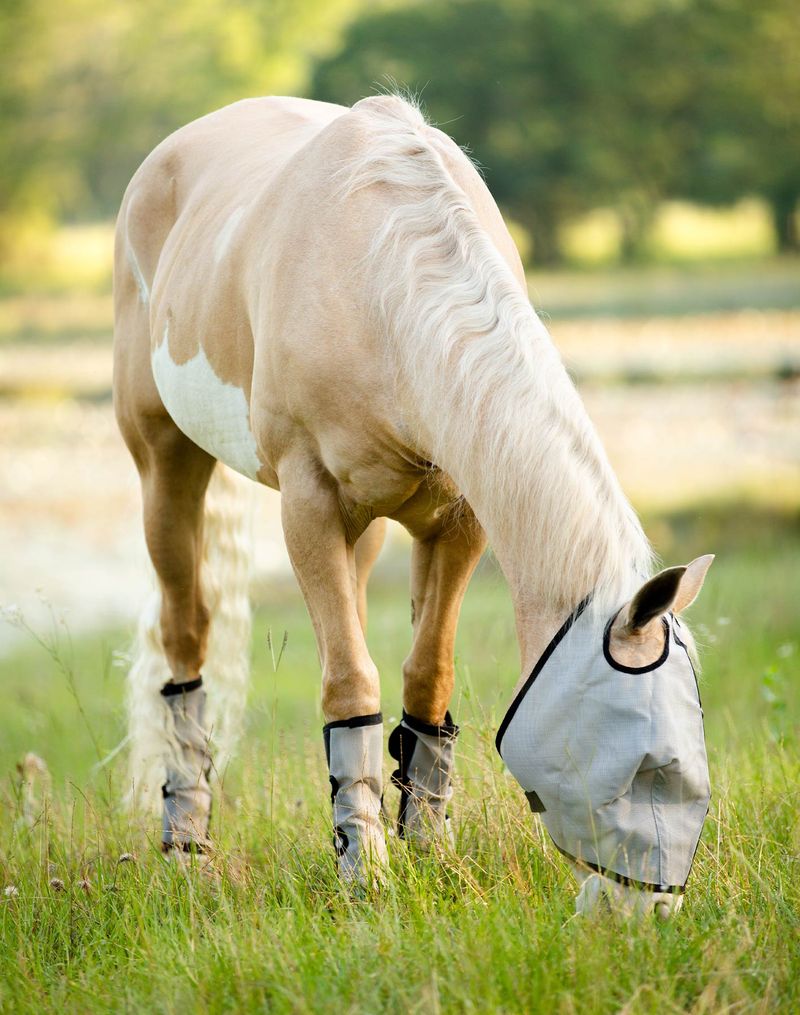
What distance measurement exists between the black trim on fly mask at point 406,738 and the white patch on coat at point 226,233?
1.24m

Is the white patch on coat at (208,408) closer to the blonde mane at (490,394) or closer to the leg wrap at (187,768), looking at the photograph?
the blonde mane at (490,394)

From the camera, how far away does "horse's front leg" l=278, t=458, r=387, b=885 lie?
2.56 metres

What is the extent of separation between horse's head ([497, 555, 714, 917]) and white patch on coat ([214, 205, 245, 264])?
150 centimetres

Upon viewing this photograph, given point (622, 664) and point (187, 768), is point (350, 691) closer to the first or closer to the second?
point (622, 664)

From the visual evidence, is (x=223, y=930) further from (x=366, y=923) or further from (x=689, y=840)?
(x=689, y=840)

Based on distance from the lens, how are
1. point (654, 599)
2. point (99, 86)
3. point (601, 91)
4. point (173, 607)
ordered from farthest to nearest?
point (601, 91), point (99, 86), point (173, 607), point (654, 599)

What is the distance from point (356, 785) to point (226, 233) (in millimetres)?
1421

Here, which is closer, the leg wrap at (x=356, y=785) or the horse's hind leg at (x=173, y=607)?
the leg wrap at (x=356, y=785)

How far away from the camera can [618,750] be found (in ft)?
6.40

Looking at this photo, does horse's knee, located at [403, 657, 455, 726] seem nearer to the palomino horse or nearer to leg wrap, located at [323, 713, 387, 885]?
the palomino horse

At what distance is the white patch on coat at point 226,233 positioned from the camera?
3.03 meters

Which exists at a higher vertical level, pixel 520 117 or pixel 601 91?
pixel 601 91

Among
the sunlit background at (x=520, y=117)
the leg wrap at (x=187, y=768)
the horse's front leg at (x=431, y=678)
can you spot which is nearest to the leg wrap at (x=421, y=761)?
the horse's front leg at (x=431, y=678)

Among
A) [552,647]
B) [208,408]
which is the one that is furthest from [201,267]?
[552,647]
